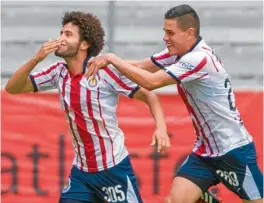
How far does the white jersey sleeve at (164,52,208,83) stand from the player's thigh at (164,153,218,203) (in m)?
0.80

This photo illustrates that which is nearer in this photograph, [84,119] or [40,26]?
[84,119]

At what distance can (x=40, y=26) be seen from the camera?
40.4 feet

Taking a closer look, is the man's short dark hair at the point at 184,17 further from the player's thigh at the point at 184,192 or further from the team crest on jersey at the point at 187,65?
the player's thigh at the point at 184,192

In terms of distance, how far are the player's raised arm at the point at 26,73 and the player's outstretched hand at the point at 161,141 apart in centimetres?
98

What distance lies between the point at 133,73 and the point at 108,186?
35.5 inches

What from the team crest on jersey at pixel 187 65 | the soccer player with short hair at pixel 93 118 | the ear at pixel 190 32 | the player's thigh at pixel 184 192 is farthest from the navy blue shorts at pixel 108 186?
the ear at pixel 190 32

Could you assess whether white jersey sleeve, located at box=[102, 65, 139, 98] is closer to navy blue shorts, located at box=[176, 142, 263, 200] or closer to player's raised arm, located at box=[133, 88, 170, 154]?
player's raised arm, located at box=[133, 88, 170, 154]

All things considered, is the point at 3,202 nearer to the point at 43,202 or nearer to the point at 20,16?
the point at 43,202

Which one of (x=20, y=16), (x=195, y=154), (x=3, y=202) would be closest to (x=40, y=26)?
(x=20, y=16)

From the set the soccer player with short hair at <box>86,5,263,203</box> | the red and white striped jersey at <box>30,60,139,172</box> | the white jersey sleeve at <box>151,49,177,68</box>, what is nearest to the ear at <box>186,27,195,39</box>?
the soccer player with short hair at <box>86,5,263,203</box>

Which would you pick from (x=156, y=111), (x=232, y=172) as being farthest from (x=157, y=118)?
(x=232, y=172)

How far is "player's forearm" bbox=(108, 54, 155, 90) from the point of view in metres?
6.95

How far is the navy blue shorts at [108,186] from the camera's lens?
732 cm

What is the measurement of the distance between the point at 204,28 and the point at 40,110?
8.09 ft
